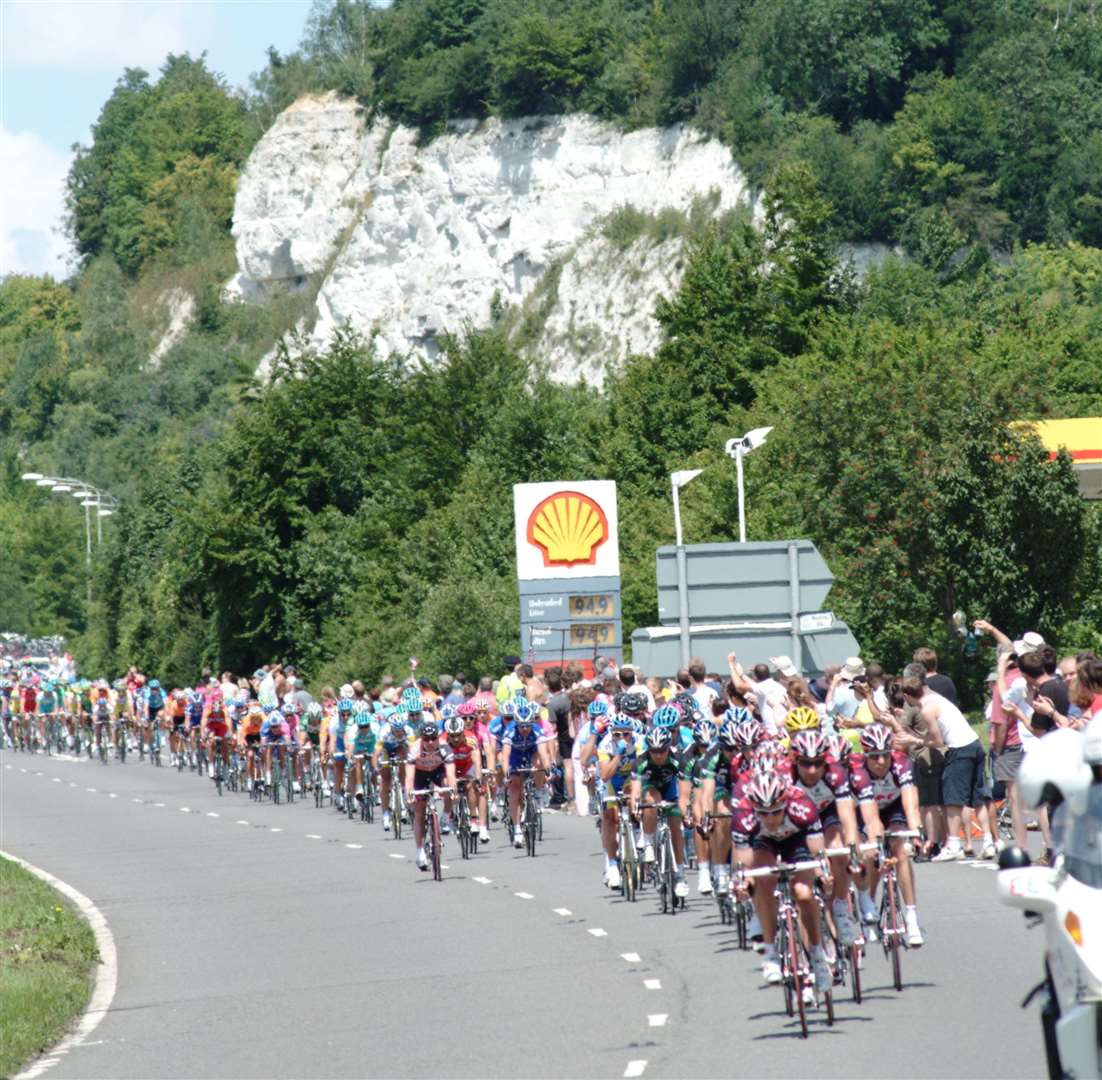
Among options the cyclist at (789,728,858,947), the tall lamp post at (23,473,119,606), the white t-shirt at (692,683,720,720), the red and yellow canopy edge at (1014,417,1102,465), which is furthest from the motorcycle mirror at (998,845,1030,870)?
the tall lamp post at (23,473,119,606)

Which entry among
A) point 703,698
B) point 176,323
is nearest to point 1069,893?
point 703,698

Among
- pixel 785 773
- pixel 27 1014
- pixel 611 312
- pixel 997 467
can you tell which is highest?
pixel 611 312

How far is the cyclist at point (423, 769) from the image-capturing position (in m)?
22.1

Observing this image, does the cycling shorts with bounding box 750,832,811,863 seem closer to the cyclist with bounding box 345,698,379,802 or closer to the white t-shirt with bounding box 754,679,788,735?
the white t-shirt with bounding box 754,679,788,735

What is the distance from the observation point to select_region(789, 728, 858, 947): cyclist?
12594 millimetres

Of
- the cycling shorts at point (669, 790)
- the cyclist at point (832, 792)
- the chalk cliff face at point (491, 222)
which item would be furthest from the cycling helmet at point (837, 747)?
the chalk cliff face at point (491, 222)

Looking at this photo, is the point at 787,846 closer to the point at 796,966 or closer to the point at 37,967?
the point at 796,966

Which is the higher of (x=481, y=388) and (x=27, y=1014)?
(x=481, y=388)

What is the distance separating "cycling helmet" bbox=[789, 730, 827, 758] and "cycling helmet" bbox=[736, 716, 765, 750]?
7.37 ft

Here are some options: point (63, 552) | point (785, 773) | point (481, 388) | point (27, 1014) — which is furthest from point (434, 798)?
point (63, 552)

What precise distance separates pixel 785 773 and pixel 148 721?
40.3 m

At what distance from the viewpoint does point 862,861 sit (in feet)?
44.5

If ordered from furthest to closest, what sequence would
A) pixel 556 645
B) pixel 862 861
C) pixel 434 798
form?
pixel 556 645
pixel 434 798
pixel 862 861

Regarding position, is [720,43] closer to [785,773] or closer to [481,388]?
[481,388]
